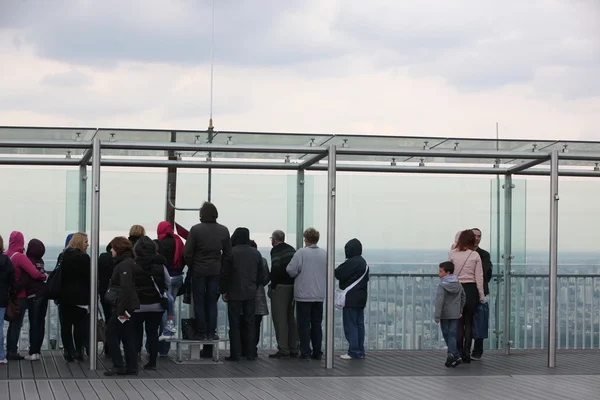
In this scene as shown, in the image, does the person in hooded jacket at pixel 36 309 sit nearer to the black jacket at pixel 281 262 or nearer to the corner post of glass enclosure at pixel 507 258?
the black jacket at pixel 281 262

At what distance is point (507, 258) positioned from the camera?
15375mm

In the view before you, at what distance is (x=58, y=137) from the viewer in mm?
12953

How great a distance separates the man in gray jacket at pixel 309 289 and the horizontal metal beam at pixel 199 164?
4.06ft

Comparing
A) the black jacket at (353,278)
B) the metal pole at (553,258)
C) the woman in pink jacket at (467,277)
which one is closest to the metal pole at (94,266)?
the black jacket at (353,278)

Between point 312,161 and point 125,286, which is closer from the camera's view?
point 125,286

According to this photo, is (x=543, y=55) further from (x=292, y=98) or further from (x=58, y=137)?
(x=58, y=137)

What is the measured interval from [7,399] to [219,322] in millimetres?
4729

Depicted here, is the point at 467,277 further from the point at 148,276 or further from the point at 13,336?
the point at 13,336

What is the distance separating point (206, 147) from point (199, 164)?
1.54 meters

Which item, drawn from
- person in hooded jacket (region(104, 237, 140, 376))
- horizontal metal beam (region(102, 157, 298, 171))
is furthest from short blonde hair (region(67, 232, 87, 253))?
horizontal metal beam (region(102, 157, 298, 171))

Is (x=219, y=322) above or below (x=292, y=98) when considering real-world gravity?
below

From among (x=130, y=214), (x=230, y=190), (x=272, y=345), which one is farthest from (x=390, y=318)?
(x=130, y=214)

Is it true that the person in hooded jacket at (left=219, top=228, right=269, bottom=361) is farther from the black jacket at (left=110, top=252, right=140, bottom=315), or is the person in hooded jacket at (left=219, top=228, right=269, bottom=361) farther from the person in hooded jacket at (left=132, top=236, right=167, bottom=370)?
the black jacket at (left=110, top=252, right=140, bottom=315)

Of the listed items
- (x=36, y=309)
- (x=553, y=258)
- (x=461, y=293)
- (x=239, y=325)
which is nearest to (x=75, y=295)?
(x=36, y=309)
